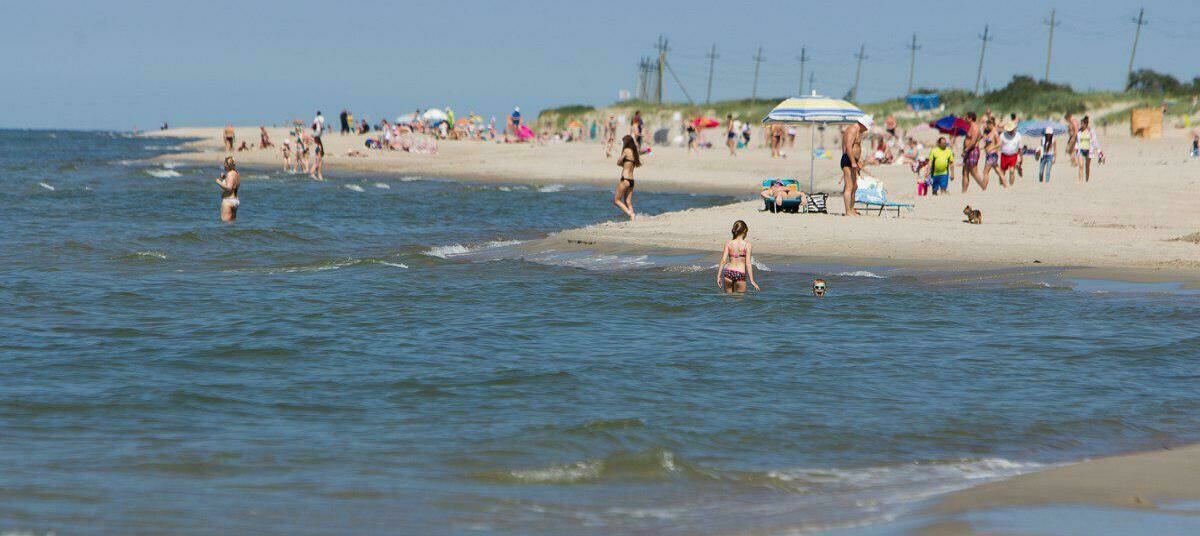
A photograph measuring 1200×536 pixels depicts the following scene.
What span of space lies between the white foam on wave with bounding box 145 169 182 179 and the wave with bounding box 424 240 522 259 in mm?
26775

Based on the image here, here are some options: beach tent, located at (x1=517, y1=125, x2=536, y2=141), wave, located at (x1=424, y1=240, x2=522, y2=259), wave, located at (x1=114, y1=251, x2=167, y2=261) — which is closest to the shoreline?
wave, located at (x1=424, y1=240, x2=522, y2=259)

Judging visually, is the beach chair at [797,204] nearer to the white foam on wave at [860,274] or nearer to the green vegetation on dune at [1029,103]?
the white foam on wave at [860,274]

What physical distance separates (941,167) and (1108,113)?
3637 cm

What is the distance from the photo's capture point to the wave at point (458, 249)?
18.6m

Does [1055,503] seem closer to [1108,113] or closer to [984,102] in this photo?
[1108,113]

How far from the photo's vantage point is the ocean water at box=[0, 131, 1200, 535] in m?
6.30

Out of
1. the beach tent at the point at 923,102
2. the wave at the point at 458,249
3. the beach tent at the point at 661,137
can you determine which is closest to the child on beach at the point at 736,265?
the wave at the point at 458,249

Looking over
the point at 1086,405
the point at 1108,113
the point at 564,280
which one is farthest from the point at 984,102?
the point at 1086,405

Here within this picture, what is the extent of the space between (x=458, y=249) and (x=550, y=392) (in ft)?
35.1

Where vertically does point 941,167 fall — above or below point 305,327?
above

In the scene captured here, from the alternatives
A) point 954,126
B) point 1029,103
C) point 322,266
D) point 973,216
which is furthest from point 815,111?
point 1029,103

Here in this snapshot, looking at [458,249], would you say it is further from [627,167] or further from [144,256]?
[144,256]

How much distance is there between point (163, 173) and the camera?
1838 inches

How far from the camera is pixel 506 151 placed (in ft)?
186
